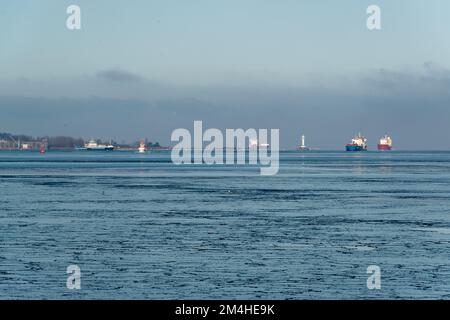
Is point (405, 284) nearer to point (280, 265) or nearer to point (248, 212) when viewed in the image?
point (280, 265)

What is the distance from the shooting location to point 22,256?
21531mm

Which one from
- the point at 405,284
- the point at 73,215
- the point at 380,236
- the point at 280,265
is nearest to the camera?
the point at 405,284

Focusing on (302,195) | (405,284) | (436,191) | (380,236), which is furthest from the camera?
(436,191)

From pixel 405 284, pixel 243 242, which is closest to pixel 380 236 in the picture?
pixel 243 242

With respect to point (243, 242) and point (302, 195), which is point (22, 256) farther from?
point (302, 195)

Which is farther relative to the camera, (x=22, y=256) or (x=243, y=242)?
(x=243, y=242)
